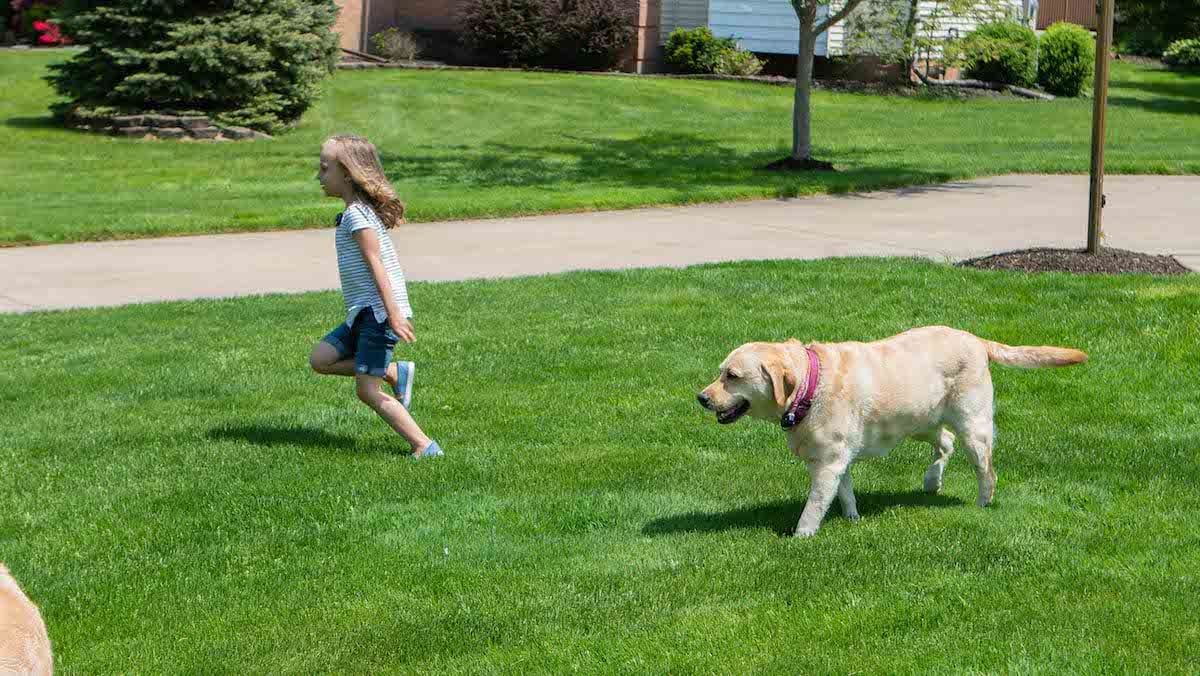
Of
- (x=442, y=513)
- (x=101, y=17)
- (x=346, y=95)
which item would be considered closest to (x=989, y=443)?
(x=442, y=513)

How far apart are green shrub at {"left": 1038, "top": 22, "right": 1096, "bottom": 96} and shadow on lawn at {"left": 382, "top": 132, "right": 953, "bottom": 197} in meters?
11.3

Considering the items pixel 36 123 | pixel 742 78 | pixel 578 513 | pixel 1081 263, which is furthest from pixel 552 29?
pixel 578 513

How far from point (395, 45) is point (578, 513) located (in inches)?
1110

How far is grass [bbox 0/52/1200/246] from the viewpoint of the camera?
16.0m

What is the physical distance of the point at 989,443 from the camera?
575cm

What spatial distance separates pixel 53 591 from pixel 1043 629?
3.42 meters

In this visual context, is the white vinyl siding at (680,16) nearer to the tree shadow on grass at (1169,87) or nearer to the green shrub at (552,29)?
the green shrub at (552,29)

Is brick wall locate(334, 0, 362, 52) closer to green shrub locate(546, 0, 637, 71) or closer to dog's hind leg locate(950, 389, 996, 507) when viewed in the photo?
green shrub locate(546, 0, 637, 71)

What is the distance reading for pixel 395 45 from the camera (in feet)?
108

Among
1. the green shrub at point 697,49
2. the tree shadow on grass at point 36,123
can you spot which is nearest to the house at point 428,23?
the green shrub at point 697,49

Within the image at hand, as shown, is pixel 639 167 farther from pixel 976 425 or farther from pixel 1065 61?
pixel 1065 61

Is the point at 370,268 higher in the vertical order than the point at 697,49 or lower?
lower

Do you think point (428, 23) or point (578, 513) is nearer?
point (578, 513)

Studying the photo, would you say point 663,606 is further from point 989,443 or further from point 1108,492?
point 1108,492
